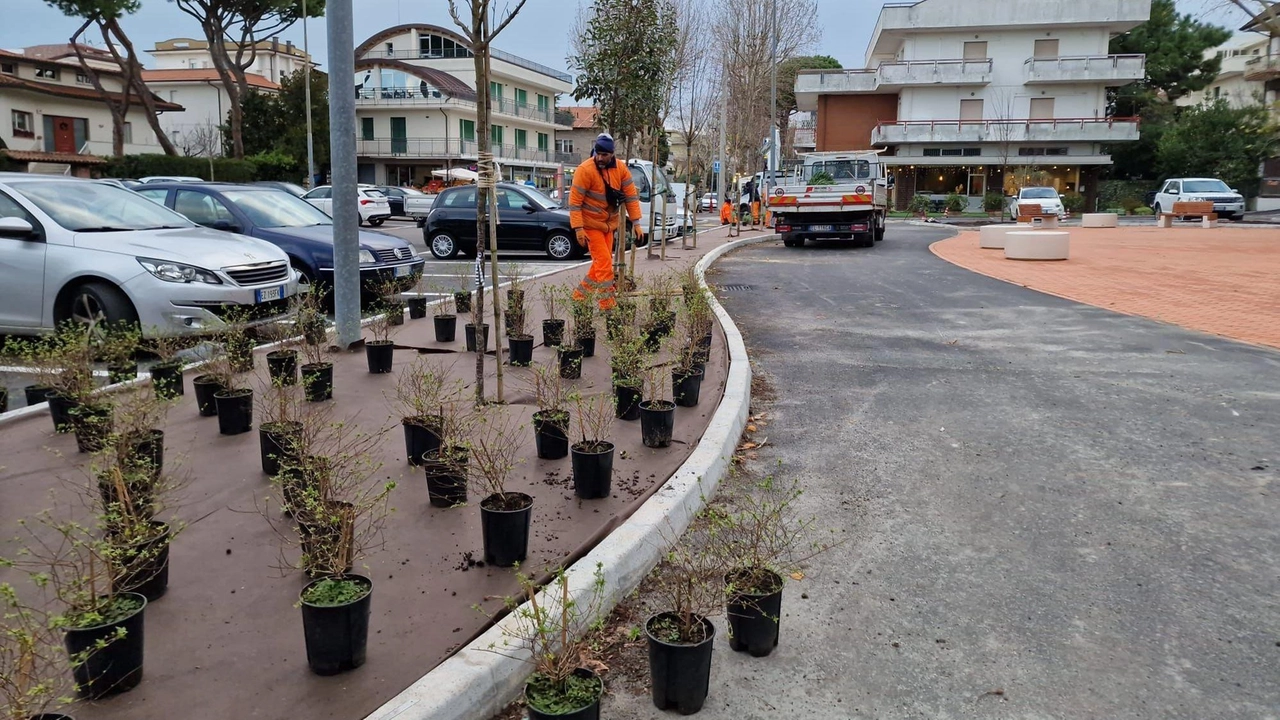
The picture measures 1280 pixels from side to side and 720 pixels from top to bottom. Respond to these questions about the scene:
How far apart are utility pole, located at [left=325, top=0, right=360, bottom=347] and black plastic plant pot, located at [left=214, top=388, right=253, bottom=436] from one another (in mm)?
2227

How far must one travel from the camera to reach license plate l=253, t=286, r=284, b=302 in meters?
8.11

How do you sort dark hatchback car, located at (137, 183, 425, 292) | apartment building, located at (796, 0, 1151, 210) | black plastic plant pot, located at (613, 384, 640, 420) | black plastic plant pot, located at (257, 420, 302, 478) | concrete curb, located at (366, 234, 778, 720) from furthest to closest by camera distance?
apartment building, located at (796, 0, 1151, 210) → dark hatchback car, located at (137, 183, 425, 292) → black plastic plant pot, located at (613, 384, 640, 420) → black plastic plant pot, located at (257, 420, 302, 478) → concrete curb, located at (366, 234, 778, 720)

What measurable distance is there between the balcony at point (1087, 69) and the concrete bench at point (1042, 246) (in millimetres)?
37525

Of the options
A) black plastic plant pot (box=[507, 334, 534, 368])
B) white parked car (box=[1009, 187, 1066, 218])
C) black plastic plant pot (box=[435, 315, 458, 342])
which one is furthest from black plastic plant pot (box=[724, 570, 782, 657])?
white parked car (box=[1009, 187, 1066, 218])

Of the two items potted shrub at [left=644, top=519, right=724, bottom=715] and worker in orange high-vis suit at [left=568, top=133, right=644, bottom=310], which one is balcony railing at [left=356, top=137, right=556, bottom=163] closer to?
worker in orange high-vis suit at [left=568, top=133, right=644, bottom=310]

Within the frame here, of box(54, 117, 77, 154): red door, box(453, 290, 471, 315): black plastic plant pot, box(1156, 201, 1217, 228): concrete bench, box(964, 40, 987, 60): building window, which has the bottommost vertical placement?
box(453, 290, 471, 315): black plastic plant pot

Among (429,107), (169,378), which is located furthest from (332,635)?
(429,107)

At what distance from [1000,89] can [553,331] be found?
167 ft

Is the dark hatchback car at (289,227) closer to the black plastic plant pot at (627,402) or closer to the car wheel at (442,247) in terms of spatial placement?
the black plastic plant pot at (627,402)

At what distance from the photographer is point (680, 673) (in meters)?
2.76

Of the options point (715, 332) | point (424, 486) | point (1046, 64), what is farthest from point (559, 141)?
point (424, 486)

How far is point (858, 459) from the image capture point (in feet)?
17.2

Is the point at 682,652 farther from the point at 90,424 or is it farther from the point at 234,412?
the point at 90,424

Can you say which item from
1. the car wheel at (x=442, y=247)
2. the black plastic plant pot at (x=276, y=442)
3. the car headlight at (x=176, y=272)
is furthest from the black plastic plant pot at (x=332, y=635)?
the car wheel at (x=442, y=247)
